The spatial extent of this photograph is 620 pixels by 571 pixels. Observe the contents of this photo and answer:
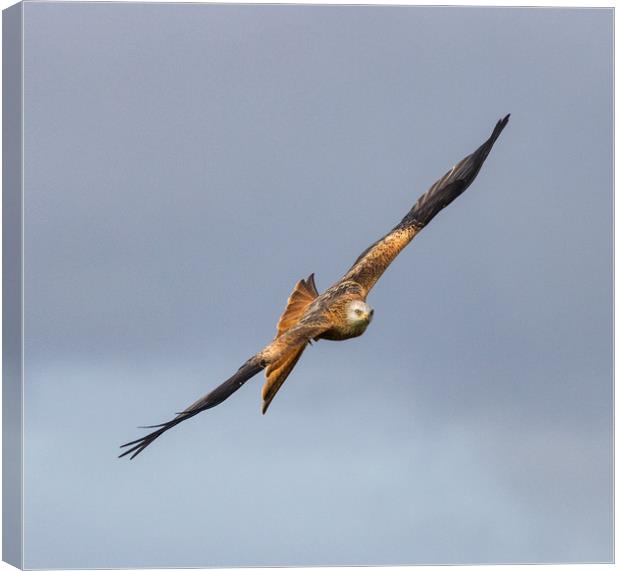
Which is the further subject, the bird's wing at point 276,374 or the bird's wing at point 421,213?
the bird's wing at point 421,213

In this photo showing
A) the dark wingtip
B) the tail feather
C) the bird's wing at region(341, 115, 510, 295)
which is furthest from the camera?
the dark wingtip

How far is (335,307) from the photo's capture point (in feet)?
52.0

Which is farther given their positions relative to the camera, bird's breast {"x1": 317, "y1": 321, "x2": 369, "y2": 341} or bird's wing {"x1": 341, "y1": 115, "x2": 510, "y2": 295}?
bird's wing {"x1": 341, "y1": 115, "x2": 510, "y2": 295}

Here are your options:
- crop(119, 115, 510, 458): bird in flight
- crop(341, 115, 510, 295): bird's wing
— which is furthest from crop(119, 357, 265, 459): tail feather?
crop(341, 115, 510, 295): bird's wing

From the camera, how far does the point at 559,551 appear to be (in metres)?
17.2

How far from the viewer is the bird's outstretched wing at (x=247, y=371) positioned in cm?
1470

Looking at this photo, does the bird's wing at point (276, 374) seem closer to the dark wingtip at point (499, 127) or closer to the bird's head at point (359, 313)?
the bird's head at point (359, 313)

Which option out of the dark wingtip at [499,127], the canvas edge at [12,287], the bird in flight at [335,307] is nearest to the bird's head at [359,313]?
the bird in flight at [335,307]

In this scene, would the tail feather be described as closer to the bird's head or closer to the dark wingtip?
the bird's head

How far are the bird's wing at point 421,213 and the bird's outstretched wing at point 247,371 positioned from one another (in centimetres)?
101

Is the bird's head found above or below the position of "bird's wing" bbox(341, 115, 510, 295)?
below

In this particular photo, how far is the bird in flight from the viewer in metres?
14.8

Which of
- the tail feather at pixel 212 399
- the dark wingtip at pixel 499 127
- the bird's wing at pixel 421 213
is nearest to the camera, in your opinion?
the tail feather at pixel 212 399

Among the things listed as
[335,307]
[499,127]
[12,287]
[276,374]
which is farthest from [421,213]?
[12,287]
